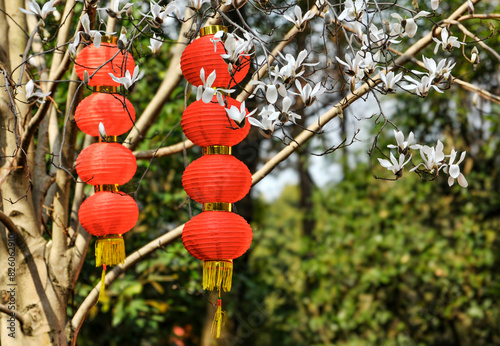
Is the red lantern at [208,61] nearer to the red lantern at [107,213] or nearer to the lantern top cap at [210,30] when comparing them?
the lantern top cap at [210,30]

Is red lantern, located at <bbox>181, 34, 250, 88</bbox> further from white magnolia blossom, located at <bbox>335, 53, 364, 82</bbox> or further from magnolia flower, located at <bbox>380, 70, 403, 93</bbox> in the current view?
magnolia flower, located at <bbox>380, 70, 403, 93</bbox>

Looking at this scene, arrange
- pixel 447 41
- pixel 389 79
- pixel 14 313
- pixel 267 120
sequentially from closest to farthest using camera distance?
pixel 267 120 → pixel 389 79 → pixel 447 41 → pixel 14 313

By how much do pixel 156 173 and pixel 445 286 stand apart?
3523mm

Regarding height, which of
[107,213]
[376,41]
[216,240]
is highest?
[376,41]

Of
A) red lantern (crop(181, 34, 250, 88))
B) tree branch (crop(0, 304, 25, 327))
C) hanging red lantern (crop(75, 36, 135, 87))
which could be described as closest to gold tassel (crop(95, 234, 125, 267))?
tree branch (crop(0, 304, 25, 327))

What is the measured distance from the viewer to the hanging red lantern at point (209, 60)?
2.16 metres

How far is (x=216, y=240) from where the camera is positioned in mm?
2061

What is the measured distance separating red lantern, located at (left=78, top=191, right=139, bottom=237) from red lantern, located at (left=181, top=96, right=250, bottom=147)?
1.45 feet

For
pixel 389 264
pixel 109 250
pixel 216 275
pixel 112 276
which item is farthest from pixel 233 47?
pixel 389 264

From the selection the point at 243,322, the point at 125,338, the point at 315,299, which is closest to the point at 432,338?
the point at 315,299

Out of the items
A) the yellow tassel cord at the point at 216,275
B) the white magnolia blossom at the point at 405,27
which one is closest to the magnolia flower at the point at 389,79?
the white magnolia blossom at the point at 405,27

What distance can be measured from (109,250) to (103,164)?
37 cm

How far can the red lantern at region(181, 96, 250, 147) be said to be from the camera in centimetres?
212

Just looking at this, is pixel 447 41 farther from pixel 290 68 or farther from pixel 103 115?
pixel 103 115
